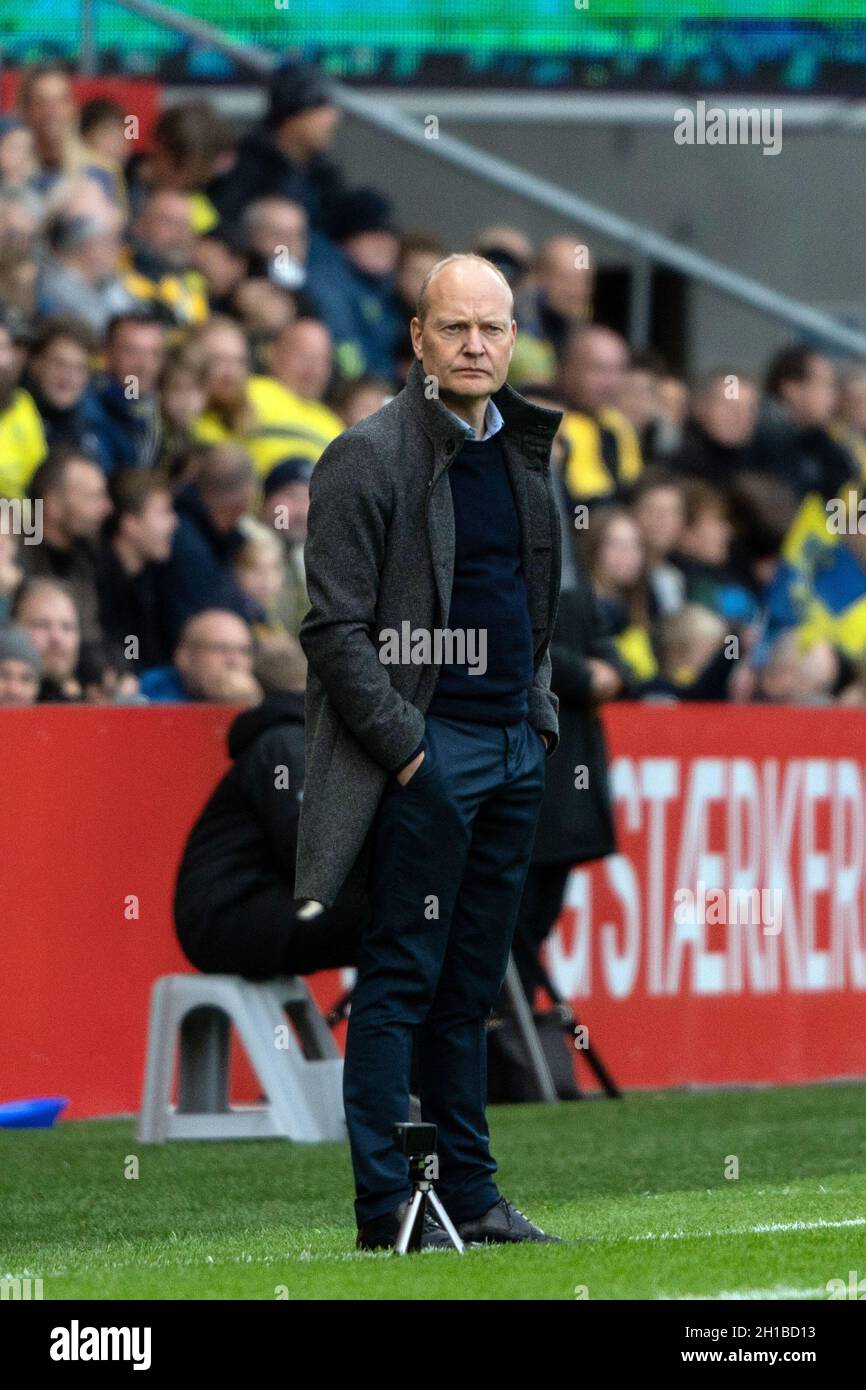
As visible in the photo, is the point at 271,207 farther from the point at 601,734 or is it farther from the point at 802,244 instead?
the point at 802,244

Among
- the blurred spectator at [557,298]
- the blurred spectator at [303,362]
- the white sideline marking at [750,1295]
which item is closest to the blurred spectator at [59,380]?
the blurred spectator at [303,362]

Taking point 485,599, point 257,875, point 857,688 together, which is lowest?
point 257,875

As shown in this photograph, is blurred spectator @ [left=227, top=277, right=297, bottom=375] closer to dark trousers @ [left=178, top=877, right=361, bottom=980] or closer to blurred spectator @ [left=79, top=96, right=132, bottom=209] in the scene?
blurred spectator @ [left=79, top=96, right=132, bottom=209]

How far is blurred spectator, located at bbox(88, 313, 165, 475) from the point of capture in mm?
12672

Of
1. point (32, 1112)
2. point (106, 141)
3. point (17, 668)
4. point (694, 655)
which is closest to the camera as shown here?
point (32, 1112)

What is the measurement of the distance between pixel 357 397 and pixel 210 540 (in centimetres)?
122

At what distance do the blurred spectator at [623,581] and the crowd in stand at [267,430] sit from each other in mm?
17

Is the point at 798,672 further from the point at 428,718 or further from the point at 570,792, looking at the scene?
the point at 428,718

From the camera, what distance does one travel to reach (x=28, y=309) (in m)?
12.9

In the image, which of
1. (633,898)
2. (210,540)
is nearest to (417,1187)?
(633,898)

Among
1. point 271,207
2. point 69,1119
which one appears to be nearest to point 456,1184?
point 69,1119

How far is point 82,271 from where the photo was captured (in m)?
13.3

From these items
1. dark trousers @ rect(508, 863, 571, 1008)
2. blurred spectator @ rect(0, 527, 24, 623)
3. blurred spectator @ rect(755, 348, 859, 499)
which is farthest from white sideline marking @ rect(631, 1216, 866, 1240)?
blurred spectator @ rect(755, 348, 859, 499)

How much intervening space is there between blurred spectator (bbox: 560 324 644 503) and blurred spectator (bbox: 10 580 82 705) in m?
4.07
